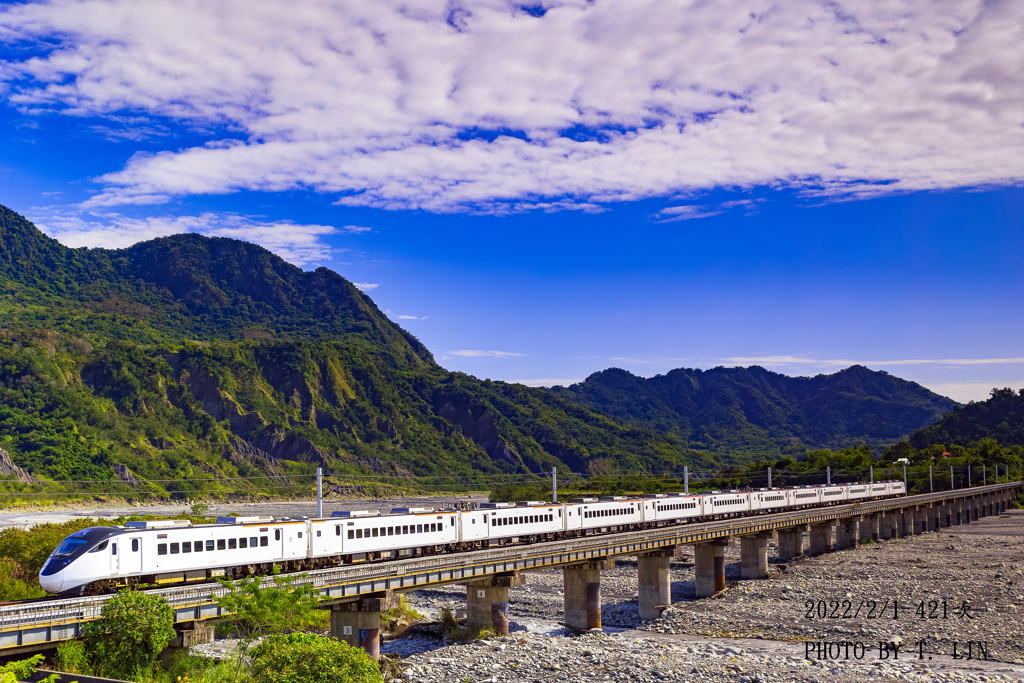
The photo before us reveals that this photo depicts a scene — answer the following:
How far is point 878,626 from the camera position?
148ft

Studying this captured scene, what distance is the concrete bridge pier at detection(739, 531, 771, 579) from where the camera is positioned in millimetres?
67438

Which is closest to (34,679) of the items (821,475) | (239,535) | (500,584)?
(239,535)

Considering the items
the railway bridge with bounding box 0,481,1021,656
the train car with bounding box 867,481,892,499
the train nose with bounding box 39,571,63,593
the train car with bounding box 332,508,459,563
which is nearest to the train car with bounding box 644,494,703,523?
the railway bridge with bounding box 0,481,1021,656

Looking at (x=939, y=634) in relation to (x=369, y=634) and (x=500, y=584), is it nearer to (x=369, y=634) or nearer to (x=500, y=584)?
(x=500, y=584)

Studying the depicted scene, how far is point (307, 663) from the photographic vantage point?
847 inches

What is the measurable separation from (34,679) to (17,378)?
205 metres

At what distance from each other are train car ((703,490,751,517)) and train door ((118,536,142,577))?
52.1m

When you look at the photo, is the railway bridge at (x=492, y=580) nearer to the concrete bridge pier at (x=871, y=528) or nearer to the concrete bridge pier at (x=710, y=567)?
the concrete bridge pier at (x=710, y=567)

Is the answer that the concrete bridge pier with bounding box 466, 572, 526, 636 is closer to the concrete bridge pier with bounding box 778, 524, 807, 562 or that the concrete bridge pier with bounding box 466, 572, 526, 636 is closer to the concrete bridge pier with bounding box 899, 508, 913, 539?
the concrete bridge pier with bounding box 778, 524, 807, 562

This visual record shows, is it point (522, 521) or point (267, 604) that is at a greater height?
point (267, 604)

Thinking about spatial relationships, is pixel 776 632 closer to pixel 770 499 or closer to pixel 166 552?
pixel 166 552

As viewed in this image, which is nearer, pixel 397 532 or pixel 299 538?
pixel 299 538

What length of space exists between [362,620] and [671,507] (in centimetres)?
3647

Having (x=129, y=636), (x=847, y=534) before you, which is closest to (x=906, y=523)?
(x=847, y=534)
